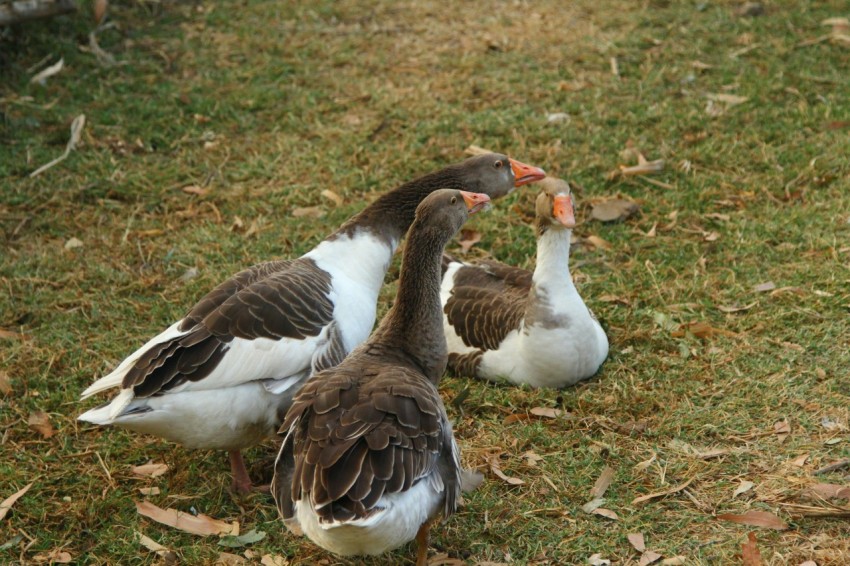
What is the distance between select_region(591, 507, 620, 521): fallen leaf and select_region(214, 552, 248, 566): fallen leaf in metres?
1.65

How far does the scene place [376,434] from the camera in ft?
12.0

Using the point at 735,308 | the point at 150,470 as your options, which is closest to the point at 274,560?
the point at 150,470

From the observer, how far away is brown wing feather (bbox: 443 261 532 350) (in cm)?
581

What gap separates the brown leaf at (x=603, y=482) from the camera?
15.1 feet

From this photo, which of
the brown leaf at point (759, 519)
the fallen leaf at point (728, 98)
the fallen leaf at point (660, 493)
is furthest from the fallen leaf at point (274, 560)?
the fallen leaf at point (728, 98)

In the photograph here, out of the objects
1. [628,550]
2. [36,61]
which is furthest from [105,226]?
[628,550]

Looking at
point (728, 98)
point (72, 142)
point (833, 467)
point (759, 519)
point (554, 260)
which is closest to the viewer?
point (759, 519)

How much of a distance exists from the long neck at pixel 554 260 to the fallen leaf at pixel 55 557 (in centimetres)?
293

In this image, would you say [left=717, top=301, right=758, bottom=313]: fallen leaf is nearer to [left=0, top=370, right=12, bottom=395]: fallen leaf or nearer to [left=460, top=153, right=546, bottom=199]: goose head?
[left=460, top=153, right=546, bottom=199]: goose head

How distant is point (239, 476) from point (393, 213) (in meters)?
1.77

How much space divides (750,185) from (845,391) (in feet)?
8.80

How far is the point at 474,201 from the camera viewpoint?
474 cm

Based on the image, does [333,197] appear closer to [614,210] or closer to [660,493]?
[614,210]

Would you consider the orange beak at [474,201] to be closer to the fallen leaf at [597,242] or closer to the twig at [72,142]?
the fallen leaf at [597,242]
